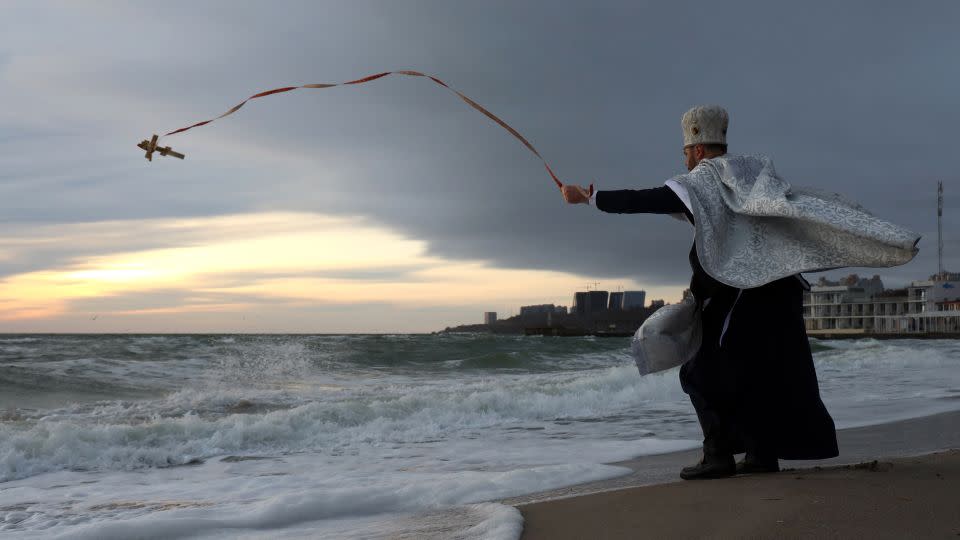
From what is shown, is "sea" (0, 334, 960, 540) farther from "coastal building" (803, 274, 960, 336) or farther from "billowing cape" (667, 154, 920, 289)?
"coastal building" (803, 274, 960, 336)

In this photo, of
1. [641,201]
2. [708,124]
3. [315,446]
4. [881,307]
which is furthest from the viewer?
[881,307]

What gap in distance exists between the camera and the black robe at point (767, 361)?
3166 mm

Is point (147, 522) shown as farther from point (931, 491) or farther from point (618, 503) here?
point (931, 491)

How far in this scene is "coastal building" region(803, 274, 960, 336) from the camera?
8012cm

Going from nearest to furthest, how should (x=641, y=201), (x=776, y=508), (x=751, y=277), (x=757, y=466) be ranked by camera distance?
1. (x=776, y=508)
2. (x=751, y=277)
3. (x=641, y=201)
4. (x=757, y=466)

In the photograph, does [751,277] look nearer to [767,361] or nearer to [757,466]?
[767,361]

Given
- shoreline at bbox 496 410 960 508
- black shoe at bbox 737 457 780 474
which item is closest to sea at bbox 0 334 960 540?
shoreline at bbox 496 410 960 508

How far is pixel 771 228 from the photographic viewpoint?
3.05 metres

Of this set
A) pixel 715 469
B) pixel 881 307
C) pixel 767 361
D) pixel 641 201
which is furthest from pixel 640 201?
pixel 881 307

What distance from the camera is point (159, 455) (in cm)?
603

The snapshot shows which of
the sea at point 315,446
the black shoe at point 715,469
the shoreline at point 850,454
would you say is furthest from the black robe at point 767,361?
the sea at point 315,446

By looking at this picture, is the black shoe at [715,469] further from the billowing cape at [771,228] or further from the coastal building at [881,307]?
the coastal building at [881,307]

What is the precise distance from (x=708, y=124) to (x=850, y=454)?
2776 mm

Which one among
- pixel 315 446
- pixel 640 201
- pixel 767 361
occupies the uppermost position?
pixel 640 201
